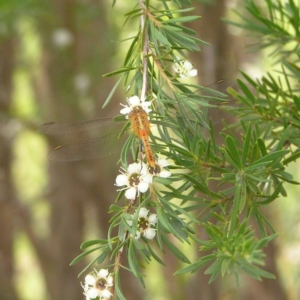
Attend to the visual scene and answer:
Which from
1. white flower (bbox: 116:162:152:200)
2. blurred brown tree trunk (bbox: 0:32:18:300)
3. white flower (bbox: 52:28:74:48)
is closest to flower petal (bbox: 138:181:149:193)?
white flower (bbox: 116:162:152:200)

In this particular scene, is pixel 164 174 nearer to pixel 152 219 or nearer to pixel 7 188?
pixel 152 219

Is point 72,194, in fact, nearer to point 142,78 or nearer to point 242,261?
point 142,78

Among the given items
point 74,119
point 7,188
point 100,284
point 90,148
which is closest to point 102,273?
point 100,284

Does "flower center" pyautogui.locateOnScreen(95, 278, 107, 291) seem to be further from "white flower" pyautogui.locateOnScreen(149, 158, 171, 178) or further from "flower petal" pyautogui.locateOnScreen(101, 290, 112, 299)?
"white flower" pyautogui.locateOnScreen(149, 158, 171, 178)

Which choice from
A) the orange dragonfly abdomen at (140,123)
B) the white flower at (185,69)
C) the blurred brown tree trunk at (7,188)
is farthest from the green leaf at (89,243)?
the blurred brown tree trunk at (7,188)

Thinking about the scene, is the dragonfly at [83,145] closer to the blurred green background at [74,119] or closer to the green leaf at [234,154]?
the green leaf at [234,154]

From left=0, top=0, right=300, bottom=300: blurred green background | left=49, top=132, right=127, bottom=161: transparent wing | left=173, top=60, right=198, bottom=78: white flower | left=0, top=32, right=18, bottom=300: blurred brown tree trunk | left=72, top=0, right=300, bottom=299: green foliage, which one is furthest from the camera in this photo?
left=0, top=32, right=18, bottom=300: blurred brown tree trunk
